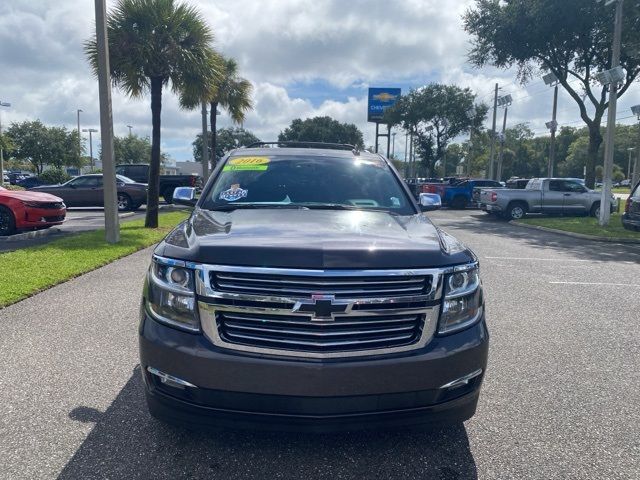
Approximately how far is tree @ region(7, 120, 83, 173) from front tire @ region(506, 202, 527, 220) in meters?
41.5

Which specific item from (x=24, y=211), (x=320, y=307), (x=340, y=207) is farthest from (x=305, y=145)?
(x=24, y=211)

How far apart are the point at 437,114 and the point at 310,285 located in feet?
145

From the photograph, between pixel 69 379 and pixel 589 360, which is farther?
pixel 589 360

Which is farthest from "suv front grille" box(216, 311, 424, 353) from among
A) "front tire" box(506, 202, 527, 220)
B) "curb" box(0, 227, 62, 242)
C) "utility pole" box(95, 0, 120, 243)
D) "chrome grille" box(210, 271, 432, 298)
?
"front tire" box(506, 202, 527, 220)

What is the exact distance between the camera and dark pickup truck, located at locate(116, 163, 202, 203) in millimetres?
23969

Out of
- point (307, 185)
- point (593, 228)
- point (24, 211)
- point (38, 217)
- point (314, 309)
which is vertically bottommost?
point (593, 228)

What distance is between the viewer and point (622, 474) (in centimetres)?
282

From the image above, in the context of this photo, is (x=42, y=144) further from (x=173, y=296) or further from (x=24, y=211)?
(x=173, y=296)

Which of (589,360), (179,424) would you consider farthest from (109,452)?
(589,360)

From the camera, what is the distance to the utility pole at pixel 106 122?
10703mm

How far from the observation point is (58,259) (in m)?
8.67

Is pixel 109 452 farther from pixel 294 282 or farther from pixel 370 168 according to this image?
pixel 370 168

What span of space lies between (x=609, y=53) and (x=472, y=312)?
913 inches

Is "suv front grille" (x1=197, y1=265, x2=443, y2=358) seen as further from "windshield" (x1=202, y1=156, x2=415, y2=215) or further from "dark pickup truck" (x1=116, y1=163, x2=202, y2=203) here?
"dark pickup truck" (x1=116, y1=163, x2=202, y2=203)
